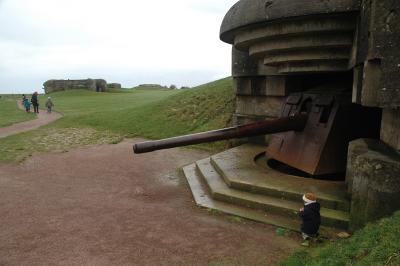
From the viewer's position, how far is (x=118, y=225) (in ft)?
14.5

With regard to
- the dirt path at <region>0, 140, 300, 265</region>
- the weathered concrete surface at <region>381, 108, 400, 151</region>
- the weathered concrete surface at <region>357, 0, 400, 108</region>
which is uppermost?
the weathered concrete surface at <region>357, 0, 400, 108</region>

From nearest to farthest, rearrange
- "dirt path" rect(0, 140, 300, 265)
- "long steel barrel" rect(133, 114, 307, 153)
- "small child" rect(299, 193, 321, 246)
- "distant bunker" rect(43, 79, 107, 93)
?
"dirt path" rect(0, 140, 300, 265)
"small child" rect(299, 193, 321, 246)
"long steel barrel" rect(133, 114, 307, 153)
"distant bunker" rect(43, 79, 107, 93)

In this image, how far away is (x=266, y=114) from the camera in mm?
7941

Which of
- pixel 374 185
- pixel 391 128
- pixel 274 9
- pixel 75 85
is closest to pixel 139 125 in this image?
pixel 274 9

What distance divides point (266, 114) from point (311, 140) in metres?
2.74

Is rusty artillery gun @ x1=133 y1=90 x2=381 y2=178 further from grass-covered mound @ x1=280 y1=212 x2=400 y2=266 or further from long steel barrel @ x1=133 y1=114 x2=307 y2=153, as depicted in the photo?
grass-covered mound @ x1=280 y1=212 x2=400 y2=266

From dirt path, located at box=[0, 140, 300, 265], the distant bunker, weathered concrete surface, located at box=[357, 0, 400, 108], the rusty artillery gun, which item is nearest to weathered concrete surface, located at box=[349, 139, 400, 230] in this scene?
weathered concrete surface, located at box=[357, 0, 400, 108]

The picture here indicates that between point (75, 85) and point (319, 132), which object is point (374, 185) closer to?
point (319, 132)

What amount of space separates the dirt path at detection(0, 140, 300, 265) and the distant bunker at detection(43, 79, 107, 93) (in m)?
29.4

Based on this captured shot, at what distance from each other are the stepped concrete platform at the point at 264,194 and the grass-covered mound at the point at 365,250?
639 mm

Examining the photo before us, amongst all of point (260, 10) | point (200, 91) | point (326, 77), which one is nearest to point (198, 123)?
point (200, 91)

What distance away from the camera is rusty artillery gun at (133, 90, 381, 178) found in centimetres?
500

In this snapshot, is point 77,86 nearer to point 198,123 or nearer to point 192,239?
point 198,123

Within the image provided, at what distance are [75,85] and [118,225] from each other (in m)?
33.5
